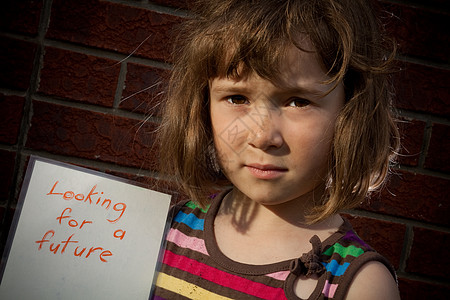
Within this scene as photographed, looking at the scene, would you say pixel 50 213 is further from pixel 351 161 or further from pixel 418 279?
pixel 418 279

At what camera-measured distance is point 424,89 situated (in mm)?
1406

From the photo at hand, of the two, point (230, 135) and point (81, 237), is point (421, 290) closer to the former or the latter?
point (230, 135)

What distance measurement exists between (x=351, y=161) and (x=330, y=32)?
0.81 ft

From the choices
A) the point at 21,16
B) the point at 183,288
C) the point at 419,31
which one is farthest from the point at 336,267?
the point at 21,16

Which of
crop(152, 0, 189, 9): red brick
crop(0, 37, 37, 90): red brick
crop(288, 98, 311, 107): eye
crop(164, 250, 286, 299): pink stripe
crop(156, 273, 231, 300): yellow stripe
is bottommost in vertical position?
crop(156, 273, 231, 300): yellow stripe

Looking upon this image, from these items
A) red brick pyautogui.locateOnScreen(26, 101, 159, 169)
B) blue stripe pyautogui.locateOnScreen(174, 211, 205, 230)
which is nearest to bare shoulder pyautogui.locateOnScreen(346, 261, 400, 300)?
blue stripe pyautogui.locateOnScreen(174, 211, 205, 230)

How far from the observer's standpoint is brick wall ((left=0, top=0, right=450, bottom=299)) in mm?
1374

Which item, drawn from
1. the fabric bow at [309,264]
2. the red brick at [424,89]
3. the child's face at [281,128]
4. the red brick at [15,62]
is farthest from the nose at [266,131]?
the red brick at [15,62]

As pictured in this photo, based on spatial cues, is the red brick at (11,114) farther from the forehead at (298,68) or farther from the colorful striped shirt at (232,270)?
the forehead at (298,68)

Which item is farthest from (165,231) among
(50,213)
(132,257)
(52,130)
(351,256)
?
(52,130)

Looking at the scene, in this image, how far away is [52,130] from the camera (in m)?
1.39

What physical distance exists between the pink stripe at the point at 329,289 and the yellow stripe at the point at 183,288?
19 cm

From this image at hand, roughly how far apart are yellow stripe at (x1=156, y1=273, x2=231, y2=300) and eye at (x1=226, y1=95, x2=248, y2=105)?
375 mm

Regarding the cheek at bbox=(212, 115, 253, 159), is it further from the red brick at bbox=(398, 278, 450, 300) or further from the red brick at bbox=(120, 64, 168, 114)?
the red brick at bbox=(398, 278, 450, 300)
